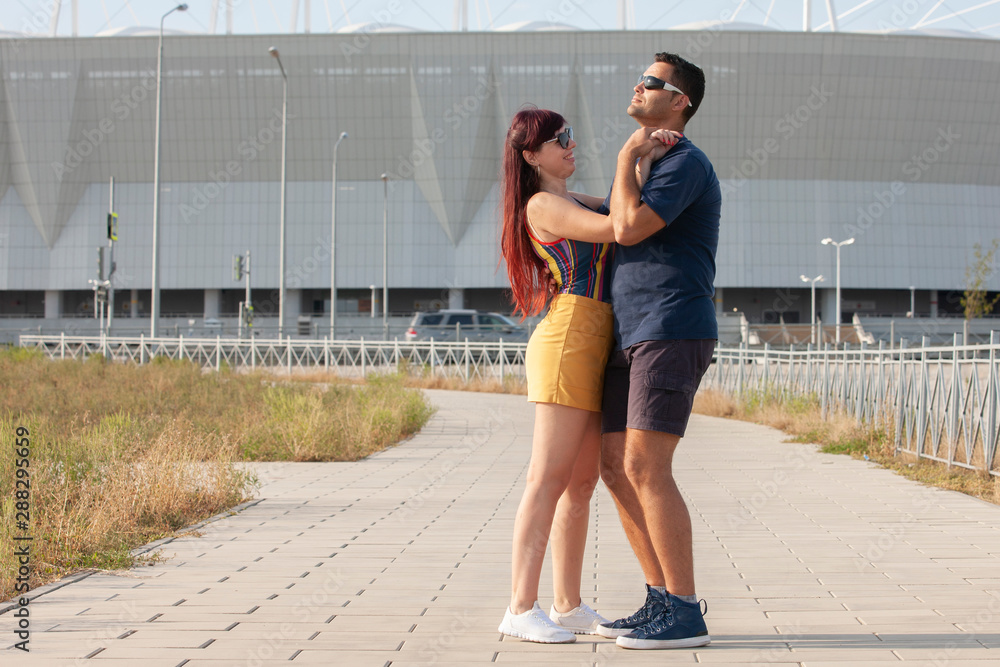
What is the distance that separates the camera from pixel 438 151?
197ft

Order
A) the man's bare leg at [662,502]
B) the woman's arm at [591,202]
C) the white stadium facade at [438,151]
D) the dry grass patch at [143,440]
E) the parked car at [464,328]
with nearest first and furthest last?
the man's bare leg at [662,502] < the woman's arm at [591,202] < the dry grass patch at [143,440] < the parked car at [464,328] < the white stadium facade at [438,151]

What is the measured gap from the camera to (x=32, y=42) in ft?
197

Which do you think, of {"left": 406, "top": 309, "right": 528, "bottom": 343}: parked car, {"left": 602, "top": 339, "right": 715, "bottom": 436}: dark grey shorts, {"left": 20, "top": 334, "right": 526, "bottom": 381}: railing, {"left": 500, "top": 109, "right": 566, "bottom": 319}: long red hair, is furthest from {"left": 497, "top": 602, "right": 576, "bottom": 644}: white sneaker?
{"left": 406, "top": 309, "right": 528, "bottom": 343}: parked car

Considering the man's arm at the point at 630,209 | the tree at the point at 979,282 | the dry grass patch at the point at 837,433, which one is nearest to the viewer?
the man's arm at the point at 630,209

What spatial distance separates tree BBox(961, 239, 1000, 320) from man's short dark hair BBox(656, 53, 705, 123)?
55.2 m

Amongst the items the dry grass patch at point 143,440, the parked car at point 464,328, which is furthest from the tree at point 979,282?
the dry grass patch at point 143,440

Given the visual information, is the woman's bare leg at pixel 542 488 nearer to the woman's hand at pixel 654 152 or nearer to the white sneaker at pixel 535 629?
the white sneaker at pixel 535 629

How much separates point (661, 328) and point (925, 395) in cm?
664

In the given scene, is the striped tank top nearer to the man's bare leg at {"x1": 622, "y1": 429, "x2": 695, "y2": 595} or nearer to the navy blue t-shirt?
the navy blue t-shirt

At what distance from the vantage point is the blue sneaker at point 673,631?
3.47m

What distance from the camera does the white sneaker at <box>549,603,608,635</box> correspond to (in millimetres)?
3715

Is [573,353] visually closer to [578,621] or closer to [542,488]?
[542,488]

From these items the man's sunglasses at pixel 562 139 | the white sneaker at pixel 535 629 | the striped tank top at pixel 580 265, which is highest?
the man's sunglasses at pixel 562 139

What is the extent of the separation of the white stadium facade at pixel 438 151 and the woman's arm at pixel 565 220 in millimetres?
54933
